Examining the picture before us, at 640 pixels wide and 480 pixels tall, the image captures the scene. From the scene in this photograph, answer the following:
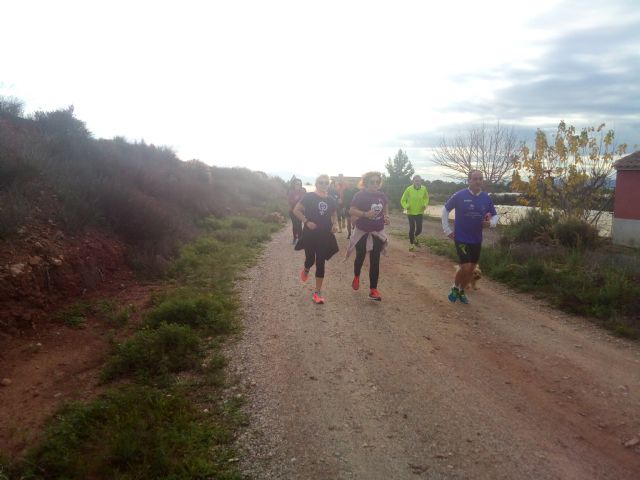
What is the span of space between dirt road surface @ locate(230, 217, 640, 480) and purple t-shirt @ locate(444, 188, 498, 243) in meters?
1.10

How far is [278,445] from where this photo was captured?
344 centimetres

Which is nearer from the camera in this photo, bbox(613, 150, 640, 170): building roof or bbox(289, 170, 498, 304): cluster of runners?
bbox(289, 170, 498, 304): cluster of runners

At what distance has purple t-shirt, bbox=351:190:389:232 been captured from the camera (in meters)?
7.07

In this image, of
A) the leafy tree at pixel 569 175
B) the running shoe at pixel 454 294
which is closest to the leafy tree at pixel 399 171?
the leafy tree at pixel 569 175

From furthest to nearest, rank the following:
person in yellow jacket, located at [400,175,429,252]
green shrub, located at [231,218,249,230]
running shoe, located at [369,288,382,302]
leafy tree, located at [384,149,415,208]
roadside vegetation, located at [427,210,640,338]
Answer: leafy tree, located at [384,149,415,208] → green shrub, located at [231,218,249,230] → person in yellow jacket, located at [400,175,429,252] → running shoe, located at [369,288,382,302] → roadside vegetation, located at [427,210,640,338]

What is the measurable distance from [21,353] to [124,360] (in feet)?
4.34

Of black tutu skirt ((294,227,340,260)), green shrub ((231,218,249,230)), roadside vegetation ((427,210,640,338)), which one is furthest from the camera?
green shrub ((231,218,249,230))

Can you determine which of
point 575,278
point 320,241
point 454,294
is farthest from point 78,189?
point 575,278

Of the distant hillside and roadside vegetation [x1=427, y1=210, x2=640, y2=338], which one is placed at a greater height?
the distant hillside

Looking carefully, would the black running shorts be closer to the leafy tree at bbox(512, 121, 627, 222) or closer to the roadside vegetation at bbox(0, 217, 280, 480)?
the roadside vegetation at bbox(0, 217, 280, 480)

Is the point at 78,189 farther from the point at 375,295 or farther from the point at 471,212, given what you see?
the point at 471,212

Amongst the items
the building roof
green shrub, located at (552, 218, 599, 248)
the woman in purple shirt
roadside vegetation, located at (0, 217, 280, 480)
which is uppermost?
the building roof

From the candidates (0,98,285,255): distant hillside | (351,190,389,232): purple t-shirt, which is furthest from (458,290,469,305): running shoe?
(0,98,285,255): distant hillside

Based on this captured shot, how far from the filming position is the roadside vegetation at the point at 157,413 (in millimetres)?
3158
